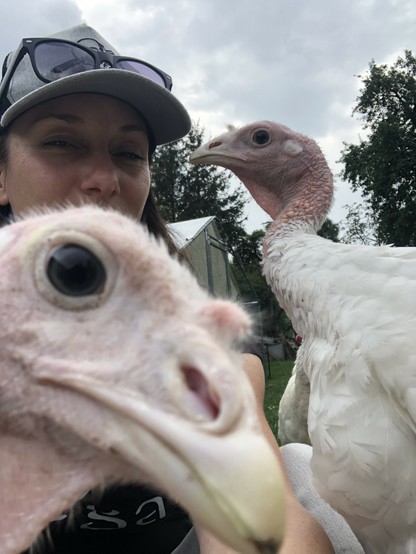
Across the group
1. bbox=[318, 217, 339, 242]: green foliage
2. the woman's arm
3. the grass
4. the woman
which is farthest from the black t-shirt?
the grass

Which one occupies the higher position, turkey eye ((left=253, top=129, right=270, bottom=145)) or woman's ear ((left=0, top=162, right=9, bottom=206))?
turkey eye ((left=253, top=129, right=270, bottom=145))

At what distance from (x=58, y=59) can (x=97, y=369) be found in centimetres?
172

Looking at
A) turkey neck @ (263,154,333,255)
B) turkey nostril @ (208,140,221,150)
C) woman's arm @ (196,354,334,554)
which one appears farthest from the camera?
turkey nostril @ (208,140,221,150)

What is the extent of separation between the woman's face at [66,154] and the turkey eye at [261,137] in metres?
2.38

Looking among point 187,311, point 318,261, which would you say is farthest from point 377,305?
point 187,311

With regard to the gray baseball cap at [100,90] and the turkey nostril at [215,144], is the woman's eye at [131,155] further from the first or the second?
the turkey nostril at [215,144]

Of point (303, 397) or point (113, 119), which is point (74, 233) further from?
point (303, 397)

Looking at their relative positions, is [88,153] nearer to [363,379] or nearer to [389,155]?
[363,379]

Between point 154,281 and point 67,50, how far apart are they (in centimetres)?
166

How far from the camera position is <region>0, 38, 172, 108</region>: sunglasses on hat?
227cm

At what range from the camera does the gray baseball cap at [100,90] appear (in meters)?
2.14

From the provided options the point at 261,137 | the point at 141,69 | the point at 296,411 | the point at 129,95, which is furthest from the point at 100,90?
the point at 296,411

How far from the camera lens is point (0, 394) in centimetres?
108

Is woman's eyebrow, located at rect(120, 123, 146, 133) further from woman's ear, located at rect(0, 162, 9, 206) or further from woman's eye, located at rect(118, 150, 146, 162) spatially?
woman's ear, located at rect(0, 162, 9, 206)
